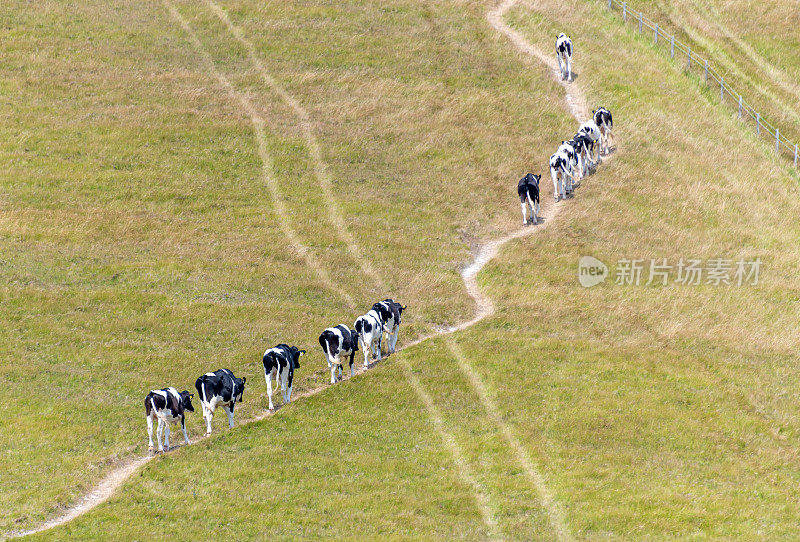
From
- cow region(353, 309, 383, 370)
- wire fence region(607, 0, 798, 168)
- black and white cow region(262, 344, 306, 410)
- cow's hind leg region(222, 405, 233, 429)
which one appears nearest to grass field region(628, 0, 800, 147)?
wire fence region(607, 0, 798, 168)

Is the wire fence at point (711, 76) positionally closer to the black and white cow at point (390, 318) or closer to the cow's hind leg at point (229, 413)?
the black and white cow at point (390, 318)

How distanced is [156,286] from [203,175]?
34.5 ft

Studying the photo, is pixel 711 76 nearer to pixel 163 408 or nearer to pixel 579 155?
pixel 579 155

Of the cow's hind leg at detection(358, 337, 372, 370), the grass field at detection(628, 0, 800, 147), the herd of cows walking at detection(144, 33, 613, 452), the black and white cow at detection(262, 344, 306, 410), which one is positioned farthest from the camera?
the grass field at detection(628, 0, 800, 147)

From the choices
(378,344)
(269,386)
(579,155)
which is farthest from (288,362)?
(579,155)

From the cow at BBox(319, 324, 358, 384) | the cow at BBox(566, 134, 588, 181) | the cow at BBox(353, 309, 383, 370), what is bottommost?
the cow at BBox(319, 324, 358, 384)

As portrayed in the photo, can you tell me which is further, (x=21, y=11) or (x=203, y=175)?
(x=21, y=11)

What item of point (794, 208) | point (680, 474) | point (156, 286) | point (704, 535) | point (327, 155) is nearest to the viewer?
point (704, 535)

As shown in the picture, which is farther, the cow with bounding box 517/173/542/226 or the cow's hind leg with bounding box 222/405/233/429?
the cow with bounding box 517/173/542/226

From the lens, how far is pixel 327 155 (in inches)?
2016

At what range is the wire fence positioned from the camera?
176 ft

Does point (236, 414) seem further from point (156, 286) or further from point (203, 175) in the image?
point (203, 175)

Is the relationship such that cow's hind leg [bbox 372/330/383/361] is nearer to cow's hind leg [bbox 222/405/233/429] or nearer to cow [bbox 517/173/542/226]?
cow's hind leg [bbox 222/405/233/429]

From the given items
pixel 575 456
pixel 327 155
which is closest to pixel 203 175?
pixel 327 155
